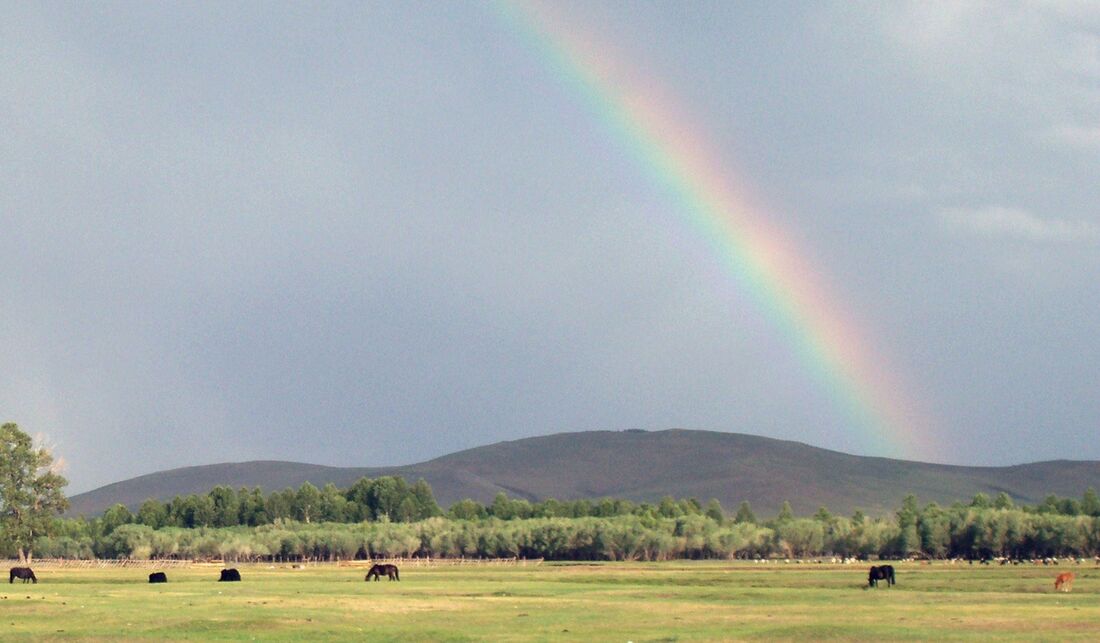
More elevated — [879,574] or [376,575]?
[376,575]

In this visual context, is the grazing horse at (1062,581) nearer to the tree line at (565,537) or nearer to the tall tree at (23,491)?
the tree line at (565,537)

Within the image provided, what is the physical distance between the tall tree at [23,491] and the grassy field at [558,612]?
65834 millimetres

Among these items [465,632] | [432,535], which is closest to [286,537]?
[432,535]

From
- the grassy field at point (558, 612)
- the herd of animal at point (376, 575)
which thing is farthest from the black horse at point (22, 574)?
the grassy field at point (558, 612)

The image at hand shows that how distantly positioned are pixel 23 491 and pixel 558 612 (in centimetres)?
10903

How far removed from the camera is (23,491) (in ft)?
494

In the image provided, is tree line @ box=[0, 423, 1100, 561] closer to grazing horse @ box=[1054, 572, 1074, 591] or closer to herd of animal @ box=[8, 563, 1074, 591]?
herd of animal @ box=[8, 563, 1074, 591]

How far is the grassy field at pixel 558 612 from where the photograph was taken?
48219 millimetres

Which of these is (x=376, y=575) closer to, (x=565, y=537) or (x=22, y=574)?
(x=22, y=574)

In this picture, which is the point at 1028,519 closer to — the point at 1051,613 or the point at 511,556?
the point at 511,556

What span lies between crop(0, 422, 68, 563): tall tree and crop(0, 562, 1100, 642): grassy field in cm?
6583

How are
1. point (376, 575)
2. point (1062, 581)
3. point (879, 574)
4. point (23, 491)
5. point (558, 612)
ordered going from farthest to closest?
point (23, 491) < point (376, 575) < point (879, 574) < point (1062, 581) < point (558, 612)

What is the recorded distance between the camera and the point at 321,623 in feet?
173

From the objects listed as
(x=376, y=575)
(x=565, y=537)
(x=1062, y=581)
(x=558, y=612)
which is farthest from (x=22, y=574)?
(x=565, y=537)
